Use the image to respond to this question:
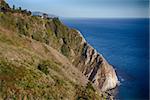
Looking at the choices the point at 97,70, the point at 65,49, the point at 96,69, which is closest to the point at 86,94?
the point at 65,49

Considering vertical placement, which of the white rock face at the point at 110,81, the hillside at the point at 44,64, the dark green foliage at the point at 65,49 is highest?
the hillside at the point at 44,64

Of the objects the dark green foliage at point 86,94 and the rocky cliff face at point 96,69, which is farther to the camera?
the rocky cliff face at point 96,69

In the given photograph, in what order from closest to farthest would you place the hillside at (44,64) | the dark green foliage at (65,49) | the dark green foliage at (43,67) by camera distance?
1. the hillside at (44,64)
2. the dark green foliage at (43,67)
3. the dark green foliage at (65,49)

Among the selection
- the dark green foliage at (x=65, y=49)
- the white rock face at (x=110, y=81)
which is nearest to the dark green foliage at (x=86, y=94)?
the dark green foliage at (x=65, y=49)

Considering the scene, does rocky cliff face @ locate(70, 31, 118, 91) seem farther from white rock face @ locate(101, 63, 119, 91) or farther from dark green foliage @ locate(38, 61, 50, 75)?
dark green foliage @ locate(38, 61, 50, 75)

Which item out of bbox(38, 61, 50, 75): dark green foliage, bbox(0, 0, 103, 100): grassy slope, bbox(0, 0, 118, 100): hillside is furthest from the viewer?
bbox(38, 61, 50, 75): dark green foliage

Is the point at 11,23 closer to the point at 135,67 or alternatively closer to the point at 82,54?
the point at 82,54

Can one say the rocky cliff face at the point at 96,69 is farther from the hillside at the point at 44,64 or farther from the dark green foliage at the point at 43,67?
the dark green foliage at the point at 43,67

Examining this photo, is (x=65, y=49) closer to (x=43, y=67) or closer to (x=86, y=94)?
(x=43, y=67)

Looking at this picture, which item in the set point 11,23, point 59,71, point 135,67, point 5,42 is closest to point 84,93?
point 59,71

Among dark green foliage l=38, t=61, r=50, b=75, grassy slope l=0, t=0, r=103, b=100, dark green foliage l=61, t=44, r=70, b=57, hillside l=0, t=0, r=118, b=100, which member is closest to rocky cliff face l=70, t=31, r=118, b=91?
hillside l=0, t=0, r=118, b=100
